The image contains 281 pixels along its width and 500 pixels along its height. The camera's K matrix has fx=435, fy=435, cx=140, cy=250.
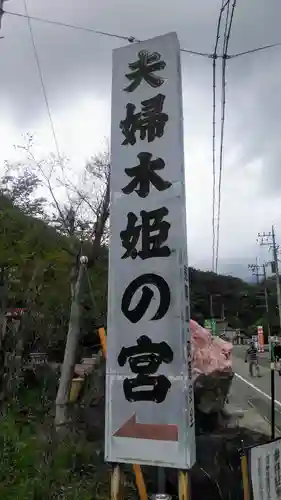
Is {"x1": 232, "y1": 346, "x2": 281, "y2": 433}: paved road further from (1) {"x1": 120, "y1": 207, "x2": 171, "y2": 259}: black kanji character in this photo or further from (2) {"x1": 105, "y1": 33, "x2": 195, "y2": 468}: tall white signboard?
(1) {"x1": 120, "y1": 207, "x2": 171, "y2": 259}: black kanji character

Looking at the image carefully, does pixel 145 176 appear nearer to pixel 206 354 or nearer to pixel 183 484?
pixel 183 484

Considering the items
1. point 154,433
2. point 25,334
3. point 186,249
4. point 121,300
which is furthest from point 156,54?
point 25,334

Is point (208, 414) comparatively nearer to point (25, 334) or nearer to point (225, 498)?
point (225, 498)

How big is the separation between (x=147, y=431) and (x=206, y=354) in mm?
4673

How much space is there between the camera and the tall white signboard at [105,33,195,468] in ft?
12.5

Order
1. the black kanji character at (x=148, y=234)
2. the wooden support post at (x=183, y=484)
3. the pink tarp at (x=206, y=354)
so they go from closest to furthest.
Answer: the wooden support post at (x=183, y=484), the black kanji character at (x=148, y=234), the pink tarp at (x=206, y=354)

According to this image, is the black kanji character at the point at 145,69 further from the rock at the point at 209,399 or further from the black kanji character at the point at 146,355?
the rock at the point at 209,399

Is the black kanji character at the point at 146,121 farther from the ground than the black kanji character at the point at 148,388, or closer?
farther from the ground

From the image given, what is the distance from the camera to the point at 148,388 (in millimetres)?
3904

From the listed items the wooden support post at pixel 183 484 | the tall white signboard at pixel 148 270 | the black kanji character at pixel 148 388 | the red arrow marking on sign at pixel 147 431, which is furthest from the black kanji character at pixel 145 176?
the wooden support post at pixel 183 484

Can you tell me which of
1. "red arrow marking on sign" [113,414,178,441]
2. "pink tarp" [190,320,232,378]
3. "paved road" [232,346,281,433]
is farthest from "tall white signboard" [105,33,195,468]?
"paved road" [232,346,281,433]

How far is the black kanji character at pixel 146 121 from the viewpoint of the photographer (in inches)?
173

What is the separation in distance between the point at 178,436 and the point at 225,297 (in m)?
49.1

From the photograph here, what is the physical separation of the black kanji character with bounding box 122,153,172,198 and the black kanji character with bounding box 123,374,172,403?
5.68 ft
